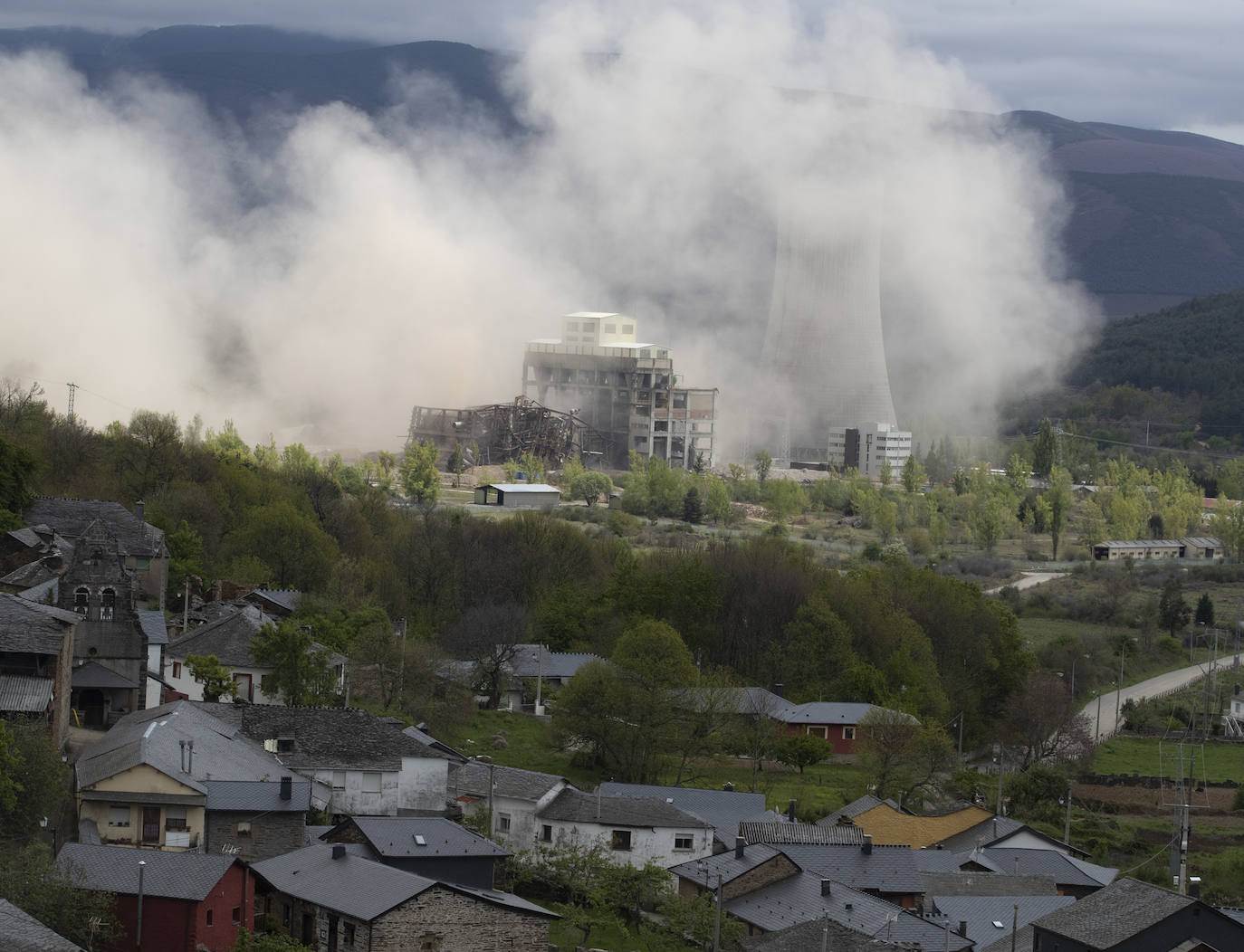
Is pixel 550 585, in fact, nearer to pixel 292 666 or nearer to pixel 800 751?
pixel 800 751

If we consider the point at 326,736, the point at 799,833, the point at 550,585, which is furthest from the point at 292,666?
the point at 550,585

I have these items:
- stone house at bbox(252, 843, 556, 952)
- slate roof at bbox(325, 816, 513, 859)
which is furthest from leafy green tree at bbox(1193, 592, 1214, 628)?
stone house at bbox(252, 843, 556, 952)

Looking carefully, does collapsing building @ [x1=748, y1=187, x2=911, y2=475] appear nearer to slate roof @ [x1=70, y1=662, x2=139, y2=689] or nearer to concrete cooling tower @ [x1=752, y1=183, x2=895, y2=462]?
concrete cooling tower @ [x1=752, y1=183, x2=895, y2=462]

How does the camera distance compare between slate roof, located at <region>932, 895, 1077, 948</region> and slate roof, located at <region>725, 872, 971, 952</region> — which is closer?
slate roof, located at <region>725, 872, 971, 952</region>

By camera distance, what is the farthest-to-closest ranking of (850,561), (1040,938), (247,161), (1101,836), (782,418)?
1. (247,161)
2. (782,418)
3. (850,561)
4. (1101,836)
5. (1040,938)

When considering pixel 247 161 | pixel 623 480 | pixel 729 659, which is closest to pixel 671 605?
pixel 729 659

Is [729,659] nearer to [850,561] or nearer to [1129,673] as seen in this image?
[1129,673]
